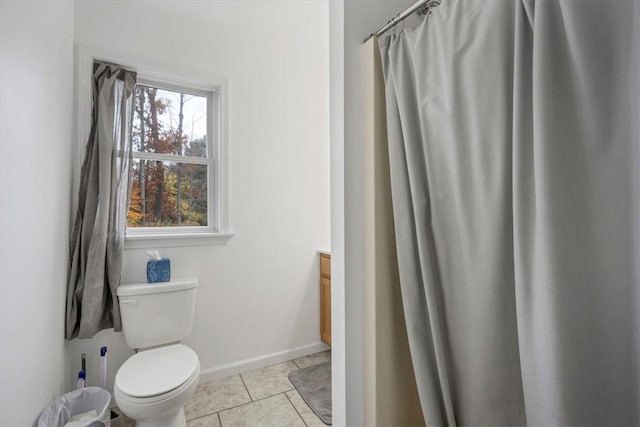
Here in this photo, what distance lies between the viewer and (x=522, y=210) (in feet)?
2.30

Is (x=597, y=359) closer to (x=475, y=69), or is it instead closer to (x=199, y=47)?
(x=475, y=69)

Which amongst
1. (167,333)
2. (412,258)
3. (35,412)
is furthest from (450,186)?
(35,412)

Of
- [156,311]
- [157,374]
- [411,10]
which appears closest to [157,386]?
→ [157,374]

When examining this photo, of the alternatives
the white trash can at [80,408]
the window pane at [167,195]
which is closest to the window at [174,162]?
the window pane at [167,195]

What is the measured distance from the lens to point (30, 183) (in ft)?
4.07

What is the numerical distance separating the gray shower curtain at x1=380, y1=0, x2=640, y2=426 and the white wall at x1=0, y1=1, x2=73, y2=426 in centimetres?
139

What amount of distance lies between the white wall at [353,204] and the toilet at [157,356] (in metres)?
0.80

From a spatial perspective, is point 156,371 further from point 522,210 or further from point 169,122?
point 522,210

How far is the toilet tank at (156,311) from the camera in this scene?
1.69 meters

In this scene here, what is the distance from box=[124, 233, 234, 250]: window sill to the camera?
184 cm

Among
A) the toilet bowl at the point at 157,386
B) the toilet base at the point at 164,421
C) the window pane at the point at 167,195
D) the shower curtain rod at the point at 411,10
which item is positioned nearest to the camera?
the shower curtain rod at the point at 411,10

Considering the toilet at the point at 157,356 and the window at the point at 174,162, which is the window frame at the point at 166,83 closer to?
the window at the point at 174,162

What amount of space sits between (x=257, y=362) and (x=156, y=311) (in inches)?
33.8

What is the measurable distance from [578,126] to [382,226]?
59cm
